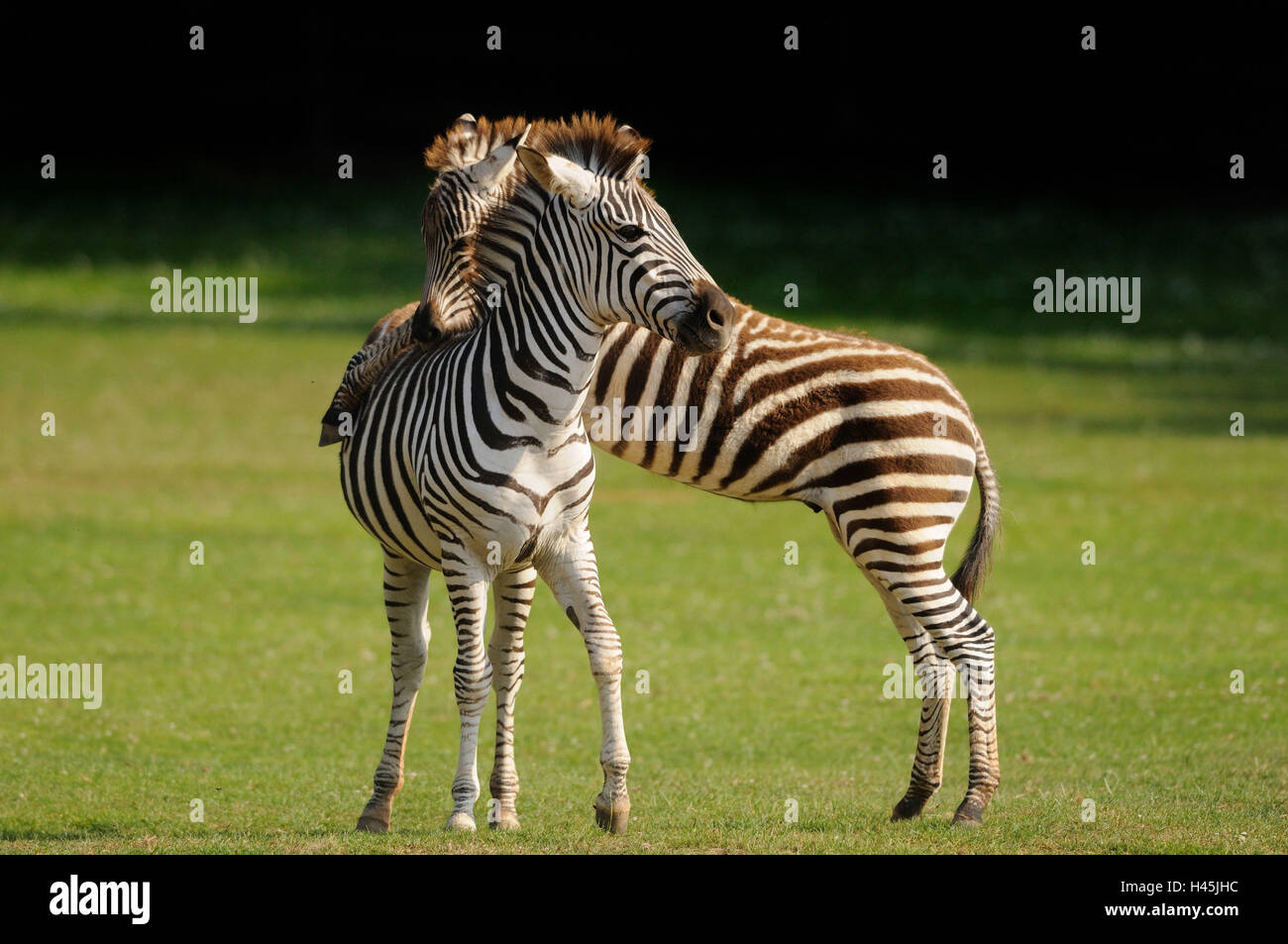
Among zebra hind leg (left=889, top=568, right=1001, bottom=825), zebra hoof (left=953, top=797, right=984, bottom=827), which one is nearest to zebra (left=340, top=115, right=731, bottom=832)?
zebra hind leg (left=889, top=568, right=1001, bottom=825)

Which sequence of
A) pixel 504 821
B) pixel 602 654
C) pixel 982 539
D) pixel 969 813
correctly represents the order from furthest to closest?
1. pixel 982 539
2. pixel 969 813
3. pixel 504 821
4. pixel 602 654

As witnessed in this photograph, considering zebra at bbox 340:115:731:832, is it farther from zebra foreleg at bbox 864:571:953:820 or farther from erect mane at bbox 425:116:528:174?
zebra foreleg at bbox 864:571:953:820

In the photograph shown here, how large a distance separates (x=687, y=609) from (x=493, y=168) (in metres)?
7.28

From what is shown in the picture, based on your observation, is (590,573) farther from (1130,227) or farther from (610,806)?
(1130,227)

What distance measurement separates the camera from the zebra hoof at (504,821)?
746 cm

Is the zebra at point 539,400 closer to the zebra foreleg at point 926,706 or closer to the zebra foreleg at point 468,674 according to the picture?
the zebra foreleg at point 468,674

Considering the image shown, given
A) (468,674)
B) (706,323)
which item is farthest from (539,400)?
(468,674)

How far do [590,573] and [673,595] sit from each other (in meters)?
7.63

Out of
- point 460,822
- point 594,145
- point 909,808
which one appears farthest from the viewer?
point 909,808

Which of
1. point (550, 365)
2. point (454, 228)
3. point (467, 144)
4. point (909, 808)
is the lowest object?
point (909, 808)

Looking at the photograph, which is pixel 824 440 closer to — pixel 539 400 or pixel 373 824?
pixel 539 400

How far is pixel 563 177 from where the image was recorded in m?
6.81

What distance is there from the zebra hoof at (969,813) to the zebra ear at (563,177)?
3.38 metres

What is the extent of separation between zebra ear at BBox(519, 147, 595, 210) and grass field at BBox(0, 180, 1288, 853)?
2760 millimetres
